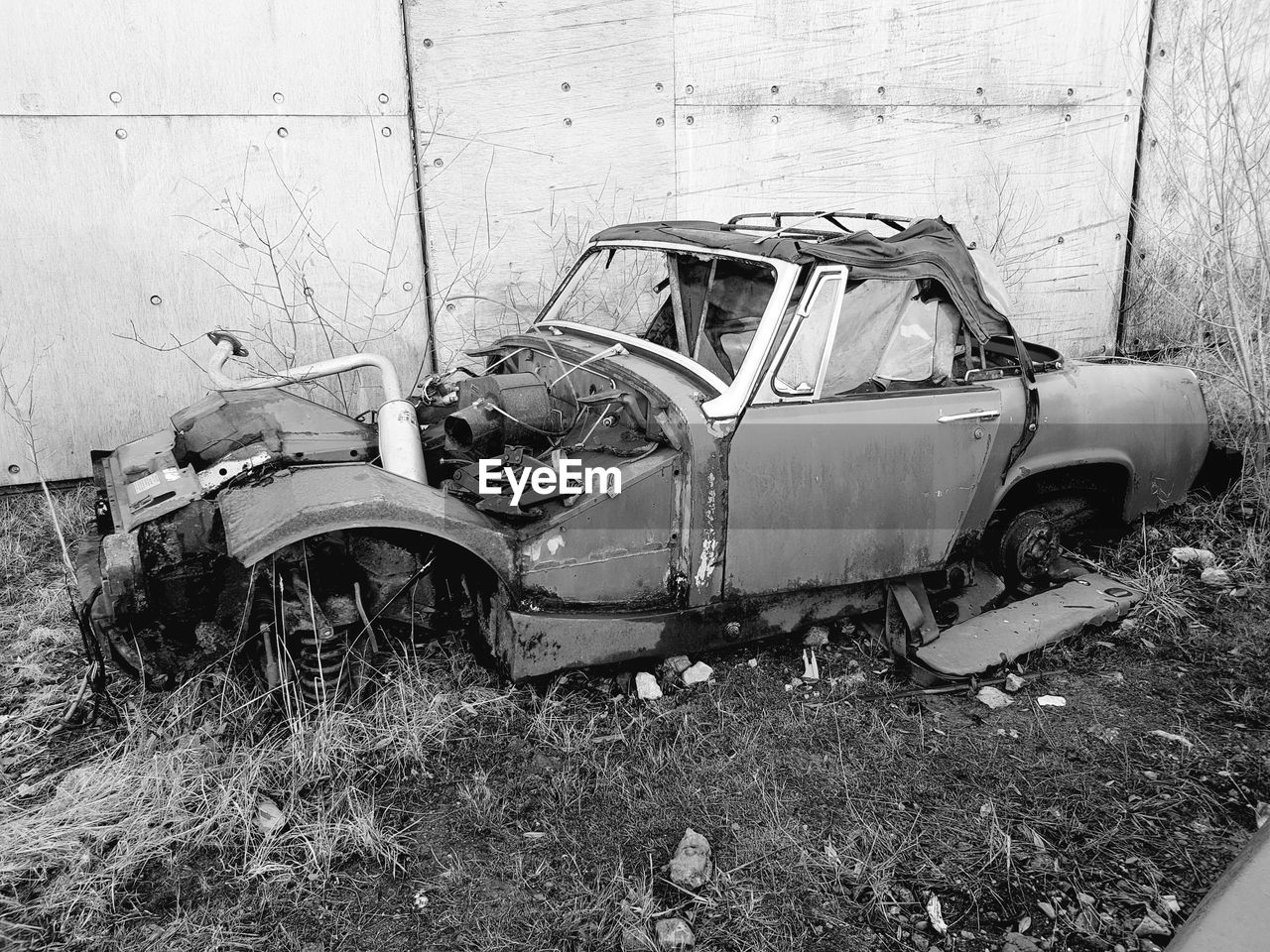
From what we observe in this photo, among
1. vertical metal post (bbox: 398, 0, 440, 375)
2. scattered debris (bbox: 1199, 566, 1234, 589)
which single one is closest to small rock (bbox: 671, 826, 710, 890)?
scattered debris (bbox: 1199, 566, 1234, 589)

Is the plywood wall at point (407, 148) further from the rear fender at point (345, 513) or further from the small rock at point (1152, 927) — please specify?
the small rock at point (1152, 927)

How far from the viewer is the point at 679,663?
3.67 meters

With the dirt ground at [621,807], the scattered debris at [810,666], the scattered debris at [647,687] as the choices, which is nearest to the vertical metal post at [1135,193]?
the dirt ground at [621,807]

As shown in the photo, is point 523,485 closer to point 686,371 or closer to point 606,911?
point 686,371

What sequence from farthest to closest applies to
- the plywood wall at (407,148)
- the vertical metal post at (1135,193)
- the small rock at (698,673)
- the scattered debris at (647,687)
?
1. the vertical metal post at (1135,193)
2. the plywood wall at (407,148)
3. the small rock at (698,673)
4. the scattered debris at (647,687)

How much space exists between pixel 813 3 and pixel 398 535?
16.2 ft

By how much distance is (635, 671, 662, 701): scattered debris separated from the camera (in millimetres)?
3477

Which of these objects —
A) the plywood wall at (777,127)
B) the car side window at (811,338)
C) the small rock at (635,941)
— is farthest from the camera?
the plywood wall at (777,127)

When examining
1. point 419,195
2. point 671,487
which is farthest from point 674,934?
point 419,195

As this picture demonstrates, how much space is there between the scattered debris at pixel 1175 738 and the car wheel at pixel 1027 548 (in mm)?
971

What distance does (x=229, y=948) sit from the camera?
2342 millimetres

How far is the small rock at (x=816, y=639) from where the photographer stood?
12.7 ft

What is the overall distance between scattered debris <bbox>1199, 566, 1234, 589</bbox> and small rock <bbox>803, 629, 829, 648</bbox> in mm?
1985

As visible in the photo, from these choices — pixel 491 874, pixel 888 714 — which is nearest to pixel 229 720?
pixel 491 874
